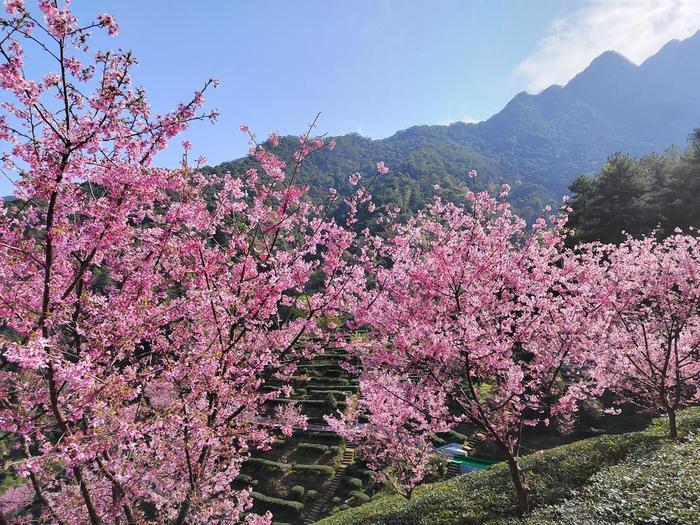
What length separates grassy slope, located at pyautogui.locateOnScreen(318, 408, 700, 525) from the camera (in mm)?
10039

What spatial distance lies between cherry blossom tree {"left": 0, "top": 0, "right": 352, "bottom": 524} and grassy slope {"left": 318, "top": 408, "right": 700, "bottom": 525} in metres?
6.56

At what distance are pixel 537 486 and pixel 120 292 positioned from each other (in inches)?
429

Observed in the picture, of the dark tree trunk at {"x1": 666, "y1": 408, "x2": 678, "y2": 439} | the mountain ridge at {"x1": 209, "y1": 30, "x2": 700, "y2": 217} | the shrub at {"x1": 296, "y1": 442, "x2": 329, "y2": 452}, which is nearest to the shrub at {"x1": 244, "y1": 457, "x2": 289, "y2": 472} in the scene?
the shrub at {"x1": 296, "y1": 442, "x2": 329, "y2": 452}

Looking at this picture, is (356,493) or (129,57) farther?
(356,493)

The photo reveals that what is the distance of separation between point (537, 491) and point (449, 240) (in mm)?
6938

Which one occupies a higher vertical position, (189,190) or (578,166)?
(578,166)

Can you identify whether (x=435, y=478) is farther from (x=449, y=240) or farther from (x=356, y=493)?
(x=449, y=240)

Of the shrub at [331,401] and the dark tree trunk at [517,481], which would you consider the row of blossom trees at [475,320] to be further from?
the shrub at [331,401]

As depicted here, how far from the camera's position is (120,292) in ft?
20.0

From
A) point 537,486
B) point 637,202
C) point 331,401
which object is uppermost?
point 637,202

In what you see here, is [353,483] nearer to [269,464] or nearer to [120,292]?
[269,464]

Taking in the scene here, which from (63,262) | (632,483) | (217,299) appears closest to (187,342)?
(217,299)

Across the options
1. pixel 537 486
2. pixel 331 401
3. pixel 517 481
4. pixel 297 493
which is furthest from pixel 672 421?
pixel 331 401

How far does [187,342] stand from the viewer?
22.7 ft
